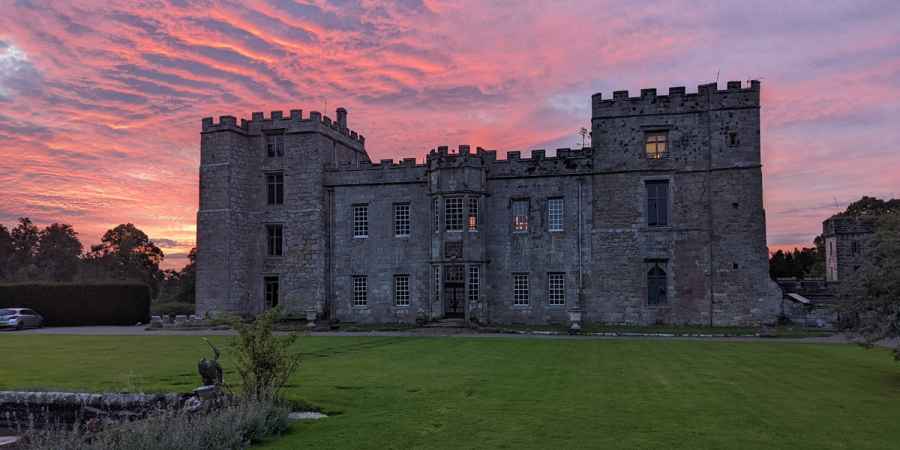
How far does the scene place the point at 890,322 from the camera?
1553 cm

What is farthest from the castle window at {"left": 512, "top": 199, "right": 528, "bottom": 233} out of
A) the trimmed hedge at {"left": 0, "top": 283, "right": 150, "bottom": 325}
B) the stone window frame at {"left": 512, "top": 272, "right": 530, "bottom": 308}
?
the trimmed hedge at {"left": 0, "top": 283, "right": 150, "bottom": 325}

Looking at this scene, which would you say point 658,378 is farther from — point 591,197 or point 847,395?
point 591,197

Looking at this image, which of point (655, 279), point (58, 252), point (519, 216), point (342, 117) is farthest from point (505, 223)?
point (58, 252)

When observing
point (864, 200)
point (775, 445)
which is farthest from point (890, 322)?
point (864, 200)

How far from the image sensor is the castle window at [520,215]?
125ft

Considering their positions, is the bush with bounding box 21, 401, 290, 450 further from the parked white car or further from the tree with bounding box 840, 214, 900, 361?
the parked white car

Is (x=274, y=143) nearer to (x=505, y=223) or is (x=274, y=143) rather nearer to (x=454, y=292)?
(x=454, y=292)

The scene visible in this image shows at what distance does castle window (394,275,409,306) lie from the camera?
130 ft

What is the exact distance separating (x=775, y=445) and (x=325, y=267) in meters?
32.8

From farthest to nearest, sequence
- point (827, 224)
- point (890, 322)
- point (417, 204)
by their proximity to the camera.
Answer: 1. point (827, 224)
2. point (417, 204)
3. point (890, 322)

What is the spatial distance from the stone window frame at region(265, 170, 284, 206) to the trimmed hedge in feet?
38.1

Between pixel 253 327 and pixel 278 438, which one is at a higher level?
pixel 253 327

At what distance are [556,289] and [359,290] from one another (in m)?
11.6

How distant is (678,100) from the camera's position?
118 ft
